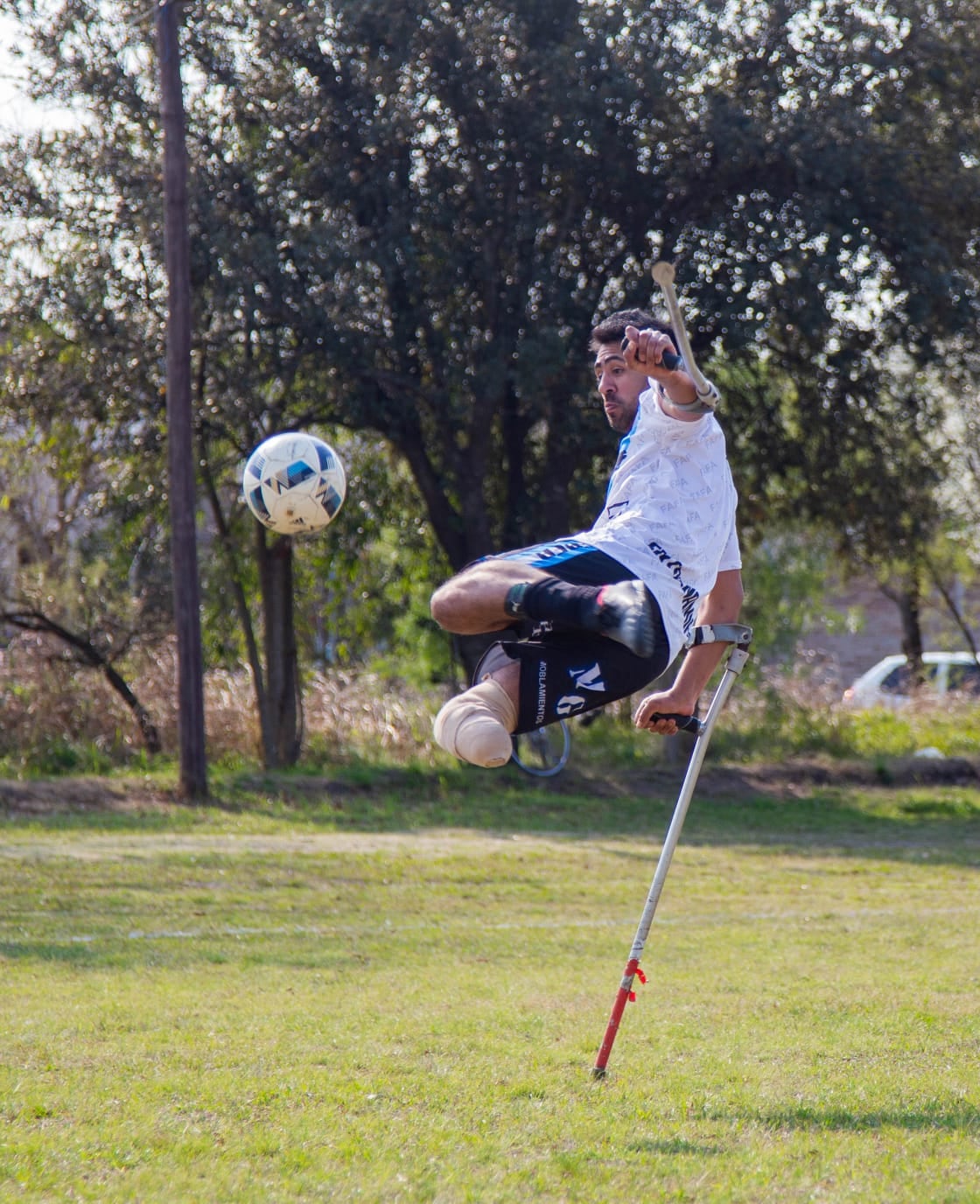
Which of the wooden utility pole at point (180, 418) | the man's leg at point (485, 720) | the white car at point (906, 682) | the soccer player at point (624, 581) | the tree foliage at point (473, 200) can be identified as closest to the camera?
the man's leg at point (485, 720)

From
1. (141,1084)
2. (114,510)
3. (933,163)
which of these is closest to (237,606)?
(114,510)

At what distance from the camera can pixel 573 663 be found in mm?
5215

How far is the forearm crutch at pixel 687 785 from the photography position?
5.14 m

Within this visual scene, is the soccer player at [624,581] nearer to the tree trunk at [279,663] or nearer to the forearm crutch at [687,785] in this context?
the forearm crutch at [687,785]

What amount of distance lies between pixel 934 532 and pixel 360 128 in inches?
384

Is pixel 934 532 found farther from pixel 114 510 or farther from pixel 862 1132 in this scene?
pixel 862 1132

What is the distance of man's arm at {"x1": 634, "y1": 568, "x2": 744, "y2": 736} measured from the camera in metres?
5.30

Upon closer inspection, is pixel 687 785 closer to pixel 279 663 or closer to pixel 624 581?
pixel 624 581

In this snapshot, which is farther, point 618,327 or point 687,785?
point 618,327

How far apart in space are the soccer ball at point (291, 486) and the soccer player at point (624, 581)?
2920mm

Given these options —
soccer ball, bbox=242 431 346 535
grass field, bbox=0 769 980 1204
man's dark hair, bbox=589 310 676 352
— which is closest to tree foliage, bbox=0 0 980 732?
grass field, bbox=0 769 980 1204

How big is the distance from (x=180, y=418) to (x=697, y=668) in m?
11.2

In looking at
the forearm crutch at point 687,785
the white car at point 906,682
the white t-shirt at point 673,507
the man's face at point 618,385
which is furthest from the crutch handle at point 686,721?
the white car at point 906,682

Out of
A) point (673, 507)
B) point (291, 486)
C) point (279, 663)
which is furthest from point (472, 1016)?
point (279, 663)
